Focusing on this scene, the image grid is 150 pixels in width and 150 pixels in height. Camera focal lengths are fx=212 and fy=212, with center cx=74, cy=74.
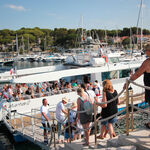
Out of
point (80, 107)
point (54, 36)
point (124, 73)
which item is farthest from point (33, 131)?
point (54, 36)

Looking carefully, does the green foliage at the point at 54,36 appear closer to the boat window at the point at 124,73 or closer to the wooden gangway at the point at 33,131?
the boat window at the point at 124,73

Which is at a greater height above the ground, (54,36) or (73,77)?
(54,36)

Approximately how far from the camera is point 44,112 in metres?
7.17

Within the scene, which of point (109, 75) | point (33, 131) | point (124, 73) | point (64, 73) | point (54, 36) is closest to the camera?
point (33, 131)

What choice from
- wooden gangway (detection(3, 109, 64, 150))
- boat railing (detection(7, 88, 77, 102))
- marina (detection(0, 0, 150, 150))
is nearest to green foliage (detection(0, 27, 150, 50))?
marina (detection(0, 0, 150, 150))

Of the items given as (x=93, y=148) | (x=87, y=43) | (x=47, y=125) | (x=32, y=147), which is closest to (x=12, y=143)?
(x=32, y=147)

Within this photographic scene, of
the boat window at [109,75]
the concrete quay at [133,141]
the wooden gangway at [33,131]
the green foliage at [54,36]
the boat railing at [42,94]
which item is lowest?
the wooden gangway at [33,131]

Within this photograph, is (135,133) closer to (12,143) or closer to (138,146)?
(138,146)

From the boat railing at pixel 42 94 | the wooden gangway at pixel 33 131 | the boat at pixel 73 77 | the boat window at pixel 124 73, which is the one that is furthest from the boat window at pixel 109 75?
the wooden gangway at pixel 33 131

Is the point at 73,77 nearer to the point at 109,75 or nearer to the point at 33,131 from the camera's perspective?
the point at 109,75

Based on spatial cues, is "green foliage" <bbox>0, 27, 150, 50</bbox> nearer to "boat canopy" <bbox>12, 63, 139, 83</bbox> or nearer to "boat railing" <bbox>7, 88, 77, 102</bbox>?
"boat canopy" <bbox>12, 63, 139, 83</bbox>

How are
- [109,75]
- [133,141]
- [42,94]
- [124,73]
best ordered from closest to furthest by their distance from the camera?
[133,141] → [42,94] → [109,75] → [124,73]

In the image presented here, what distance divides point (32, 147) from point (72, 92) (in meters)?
Answer: 4.79

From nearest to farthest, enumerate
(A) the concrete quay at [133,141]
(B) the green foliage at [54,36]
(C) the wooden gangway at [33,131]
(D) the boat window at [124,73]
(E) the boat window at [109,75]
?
1. (A) the concrete quay at [133,141]
2. (C) the wooden gangway at [33,131]
3. (E) the boat window at [109,75]
4. (D) the boat window at [124,73]
5. (B) the green foliage at [54,36]
